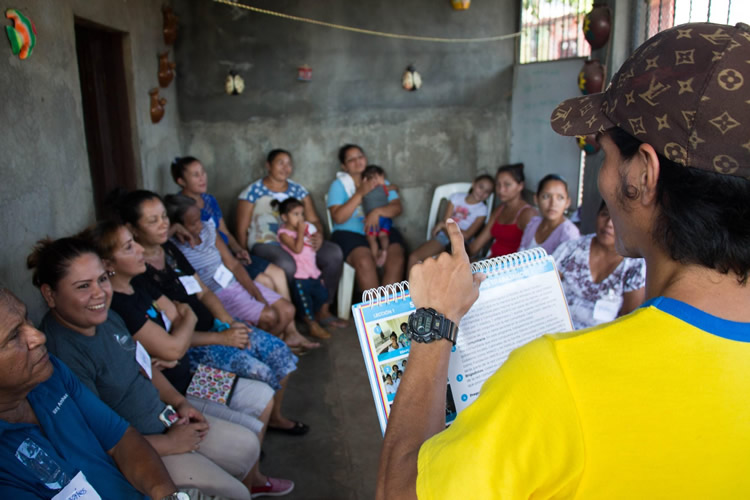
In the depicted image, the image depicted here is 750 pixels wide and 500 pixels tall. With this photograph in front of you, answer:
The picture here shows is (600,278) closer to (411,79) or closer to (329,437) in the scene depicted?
(329,437)

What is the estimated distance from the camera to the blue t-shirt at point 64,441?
1337 mm

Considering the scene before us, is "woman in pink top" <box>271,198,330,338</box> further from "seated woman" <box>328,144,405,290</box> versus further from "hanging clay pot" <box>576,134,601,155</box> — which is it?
"hanging clay pot" <box>576,134,601,155</box>

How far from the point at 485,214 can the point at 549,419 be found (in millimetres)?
4345

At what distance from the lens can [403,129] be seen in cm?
539

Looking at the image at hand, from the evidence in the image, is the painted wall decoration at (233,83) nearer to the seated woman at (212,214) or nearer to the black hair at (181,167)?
the seated woman at (212,214)

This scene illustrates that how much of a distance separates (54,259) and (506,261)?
144 cm

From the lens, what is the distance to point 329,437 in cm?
301

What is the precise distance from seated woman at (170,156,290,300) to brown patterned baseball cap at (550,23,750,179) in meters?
3.33

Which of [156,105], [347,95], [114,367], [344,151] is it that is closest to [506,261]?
[114,367]

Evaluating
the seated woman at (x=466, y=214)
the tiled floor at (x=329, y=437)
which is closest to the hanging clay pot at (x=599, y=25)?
the seated woman at (x=466, y=214)

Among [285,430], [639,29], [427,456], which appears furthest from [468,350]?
[639,29]

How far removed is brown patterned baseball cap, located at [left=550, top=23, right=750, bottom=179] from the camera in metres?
0.73

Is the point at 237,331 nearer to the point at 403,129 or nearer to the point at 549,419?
the point at 549,419

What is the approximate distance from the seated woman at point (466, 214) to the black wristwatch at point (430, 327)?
384 cm
